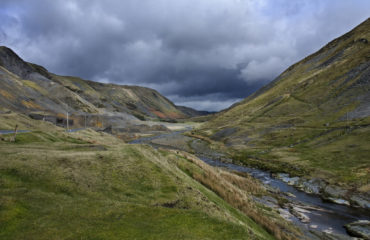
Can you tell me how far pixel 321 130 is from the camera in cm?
10119

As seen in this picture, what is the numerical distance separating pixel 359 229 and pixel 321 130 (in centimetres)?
8123

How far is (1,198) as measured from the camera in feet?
47.7

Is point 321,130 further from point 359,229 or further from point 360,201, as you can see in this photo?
point 359,229

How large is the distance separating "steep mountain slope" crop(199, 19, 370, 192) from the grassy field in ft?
140

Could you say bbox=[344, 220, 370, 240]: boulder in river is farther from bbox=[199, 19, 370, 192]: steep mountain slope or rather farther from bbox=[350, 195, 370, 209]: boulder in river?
bbox=[199, 19, 370, 192]: steep mountain slope

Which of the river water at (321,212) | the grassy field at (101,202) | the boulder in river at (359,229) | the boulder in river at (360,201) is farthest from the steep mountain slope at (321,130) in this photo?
the grassy field at (101,202)

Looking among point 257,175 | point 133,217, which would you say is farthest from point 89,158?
point 257,175

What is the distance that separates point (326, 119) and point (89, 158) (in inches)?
4854

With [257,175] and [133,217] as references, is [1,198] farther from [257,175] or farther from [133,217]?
[257,175]

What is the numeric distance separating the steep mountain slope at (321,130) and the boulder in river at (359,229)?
1830cm

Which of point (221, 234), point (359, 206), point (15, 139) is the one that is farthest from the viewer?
point (359, 206)

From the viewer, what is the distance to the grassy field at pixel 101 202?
12.8 metres

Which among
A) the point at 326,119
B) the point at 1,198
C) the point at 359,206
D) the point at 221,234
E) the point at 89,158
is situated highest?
the point at 326,119

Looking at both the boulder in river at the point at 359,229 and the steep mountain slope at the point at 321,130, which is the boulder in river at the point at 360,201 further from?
the boulder in river at the point at 359,229
